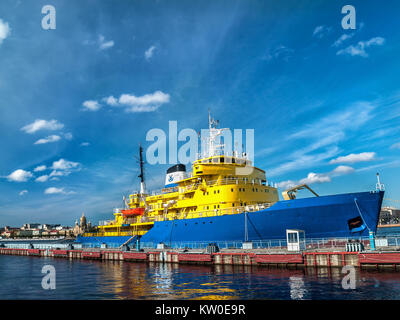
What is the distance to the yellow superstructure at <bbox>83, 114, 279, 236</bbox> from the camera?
29500mm

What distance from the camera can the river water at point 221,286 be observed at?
1456 centimetres

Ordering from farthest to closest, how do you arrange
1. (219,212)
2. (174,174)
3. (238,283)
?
(174,174) → (219,212) → (238,283)

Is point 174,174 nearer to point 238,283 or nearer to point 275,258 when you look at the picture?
point 275,258

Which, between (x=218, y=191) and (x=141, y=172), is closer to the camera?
(x=218, y=191)

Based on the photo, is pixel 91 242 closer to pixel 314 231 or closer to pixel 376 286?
pixel 314 231

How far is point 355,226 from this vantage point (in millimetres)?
23594

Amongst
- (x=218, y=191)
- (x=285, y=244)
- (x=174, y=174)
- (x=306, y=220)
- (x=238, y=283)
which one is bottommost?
(x=238, y=283)

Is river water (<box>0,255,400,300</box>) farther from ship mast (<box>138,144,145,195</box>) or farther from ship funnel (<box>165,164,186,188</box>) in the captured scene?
ship mast (<box>138,144,145,195</box>)

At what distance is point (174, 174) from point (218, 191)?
10923 millimetres

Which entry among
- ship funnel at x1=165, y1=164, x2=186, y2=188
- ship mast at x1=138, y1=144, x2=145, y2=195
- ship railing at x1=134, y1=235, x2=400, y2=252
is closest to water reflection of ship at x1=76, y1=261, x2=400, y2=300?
ship railing at x1=134, y1=235, x2=400, y2=252

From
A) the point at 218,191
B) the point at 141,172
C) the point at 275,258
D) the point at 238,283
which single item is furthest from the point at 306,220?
the point at 141,172

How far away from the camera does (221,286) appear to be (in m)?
17.1

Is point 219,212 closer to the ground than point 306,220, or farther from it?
farther from it
